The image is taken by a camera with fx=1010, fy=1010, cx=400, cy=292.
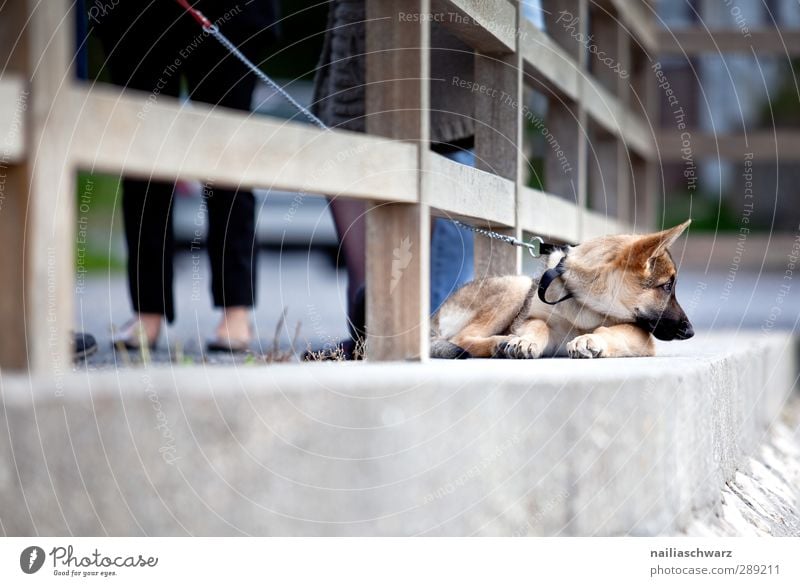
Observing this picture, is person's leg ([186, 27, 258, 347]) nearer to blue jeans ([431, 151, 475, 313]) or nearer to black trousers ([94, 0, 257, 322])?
black trousers ([94, 0, 257, 322])

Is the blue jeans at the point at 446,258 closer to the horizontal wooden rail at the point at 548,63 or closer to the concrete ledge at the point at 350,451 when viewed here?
the horizontal wooden rail at the point at 548,63

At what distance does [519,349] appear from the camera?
2469 mm

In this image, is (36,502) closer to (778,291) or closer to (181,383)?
(181,383)

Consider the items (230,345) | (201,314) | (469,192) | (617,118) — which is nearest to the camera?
(469,192)

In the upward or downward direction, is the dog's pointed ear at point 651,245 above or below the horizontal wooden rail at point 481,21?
below

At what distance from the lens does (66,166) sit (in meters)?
1.44

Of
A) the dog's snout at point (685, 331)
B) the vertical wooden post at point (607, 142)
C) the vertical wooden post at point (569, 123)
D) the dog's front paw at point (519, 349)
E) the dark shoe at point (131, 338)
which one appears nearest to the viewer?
the dog's front paw at point (519, 349)

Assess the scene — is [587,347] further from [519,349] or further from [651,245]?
[651,245]

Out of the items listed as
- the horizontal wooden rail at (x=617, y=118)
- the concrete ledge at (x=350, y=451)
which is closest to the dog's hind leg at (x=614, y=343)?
the concrete ledge at (x=350, y=451)

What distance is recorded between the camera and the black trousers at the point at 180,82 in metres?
2.74

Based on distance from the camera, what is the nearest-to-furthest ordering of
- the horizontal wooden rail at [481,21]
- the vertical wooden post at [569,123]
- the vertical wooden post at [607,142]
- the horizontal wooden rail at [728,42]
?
the horizontal wooden rail at [481,21] → the vertical wooden post at [569,123] → the vertical wooden post at [607,142] → the horizontal wooden rail at [728,42]
